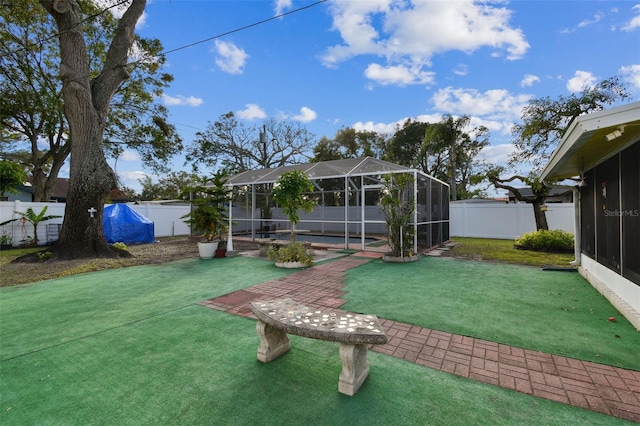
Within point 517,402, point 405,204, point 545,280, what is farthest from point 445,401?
point 405,204

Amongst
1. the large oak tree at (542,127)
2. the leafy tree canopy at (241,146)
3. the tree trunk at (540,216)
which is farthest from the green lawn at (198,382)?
the leafy tree canopy at (241,146)

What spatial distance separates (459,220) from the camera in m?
14.0

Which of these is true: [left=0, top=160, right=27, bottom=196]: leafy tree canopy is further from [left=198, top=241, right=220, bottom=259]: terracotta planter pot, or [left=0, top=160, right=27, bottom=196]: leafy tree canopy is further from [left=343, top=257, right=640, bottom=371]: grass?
[left=343, top=257, right=640, bottom=371]: grass

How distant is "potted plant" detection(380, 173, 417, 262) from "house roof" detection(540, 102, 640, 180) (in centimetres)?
282

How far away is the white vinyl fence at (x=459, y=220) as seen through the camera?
10.5 m

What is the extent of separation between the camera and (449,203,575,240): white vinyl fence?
11703 mm

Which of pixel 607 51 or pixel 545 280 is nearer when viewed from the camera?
pixel 545 280

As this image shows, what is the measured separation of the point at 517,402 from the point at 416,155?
71.9 feet

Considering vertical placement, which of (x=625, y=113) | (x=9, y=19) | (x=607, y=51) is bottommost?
(x=625, y=113)

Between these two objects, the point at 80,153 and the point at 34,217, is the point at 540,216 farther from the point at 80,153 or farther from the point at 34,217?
the point at 34,217

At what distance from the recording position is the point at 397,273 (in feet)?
19.5

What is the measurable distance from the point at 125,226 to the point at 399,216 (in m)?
10.4

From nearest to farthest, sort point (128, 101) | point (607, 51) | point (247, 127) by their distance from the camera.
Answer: point (607, 51), point (128, 101), point (247, 127)

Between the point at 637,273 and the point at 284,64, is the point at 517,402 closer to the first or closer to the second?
the point at 637,273
